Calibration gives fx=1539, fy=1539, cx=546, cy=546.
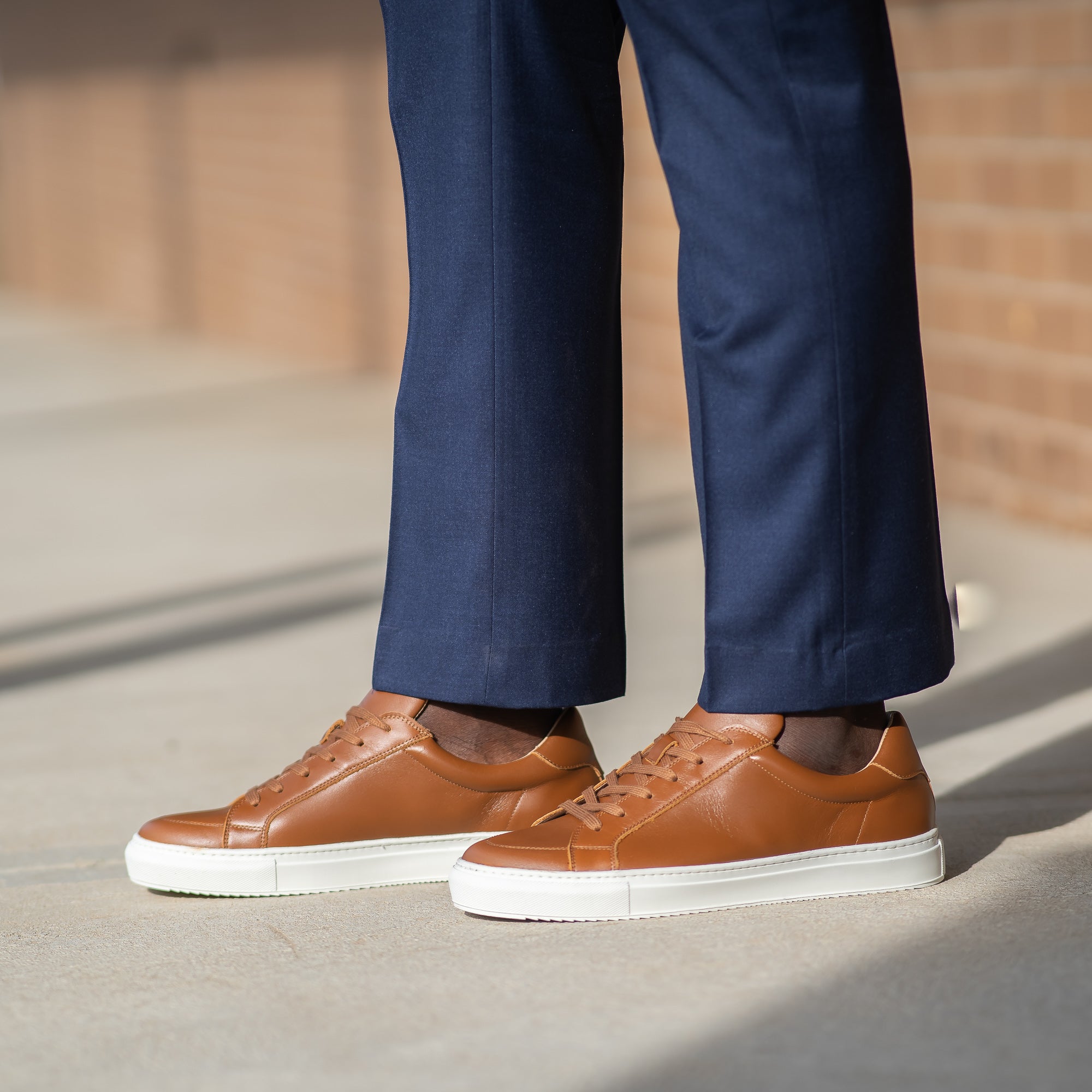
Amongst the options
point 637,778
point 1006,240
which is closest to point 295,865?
point 637,778

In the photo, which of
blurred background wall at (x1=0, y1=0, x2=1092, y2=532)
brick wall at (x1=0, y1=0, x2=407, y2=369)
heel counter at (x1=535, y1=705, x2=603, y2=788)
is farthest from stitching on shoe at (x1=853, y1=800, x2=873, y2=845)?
brick wall at (x1=0, y1=0, x2=407, y2=369)

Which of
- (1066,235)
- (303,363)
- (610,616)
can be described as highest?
(1066,235)

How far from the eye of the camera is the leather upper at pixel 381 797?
4.29 ft

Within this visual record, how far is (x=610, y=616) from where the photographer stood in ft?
4.42

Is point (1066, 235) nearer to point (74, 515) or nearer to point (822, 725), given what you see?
point (822, 725)

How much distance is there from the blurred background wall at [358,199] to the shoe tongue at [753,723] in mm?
2032

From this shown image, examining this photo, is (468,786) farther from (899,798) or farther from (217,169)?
(217,169)

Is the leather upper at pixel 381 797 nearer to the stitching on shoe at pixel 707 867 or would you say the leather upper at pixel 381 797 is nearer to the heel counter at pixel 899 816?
the stitching on shoe at pixel 707 867

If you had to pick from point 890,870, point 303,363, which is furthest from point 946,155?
point 303,363

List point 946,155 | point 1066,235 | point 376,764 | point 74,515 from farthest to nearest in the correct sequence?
point 74,515 < point 946,155 < point 1066,235 < point 376,764

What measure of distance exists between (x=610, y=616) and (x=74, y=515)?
2.67 m

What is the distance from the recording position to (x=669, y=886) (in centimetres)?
119

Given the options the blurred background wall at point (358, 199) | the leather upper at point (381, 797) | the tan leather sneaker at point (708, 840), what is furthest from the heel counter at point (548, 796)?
the blurred background wall at point (358, 199)

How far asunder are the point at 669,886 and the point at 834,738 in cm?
18
